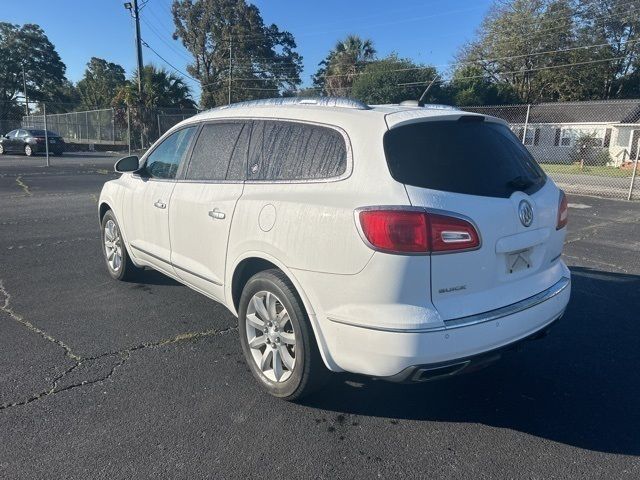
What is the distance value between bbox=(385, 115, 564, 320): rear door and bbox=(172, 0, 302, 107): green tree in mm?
53878

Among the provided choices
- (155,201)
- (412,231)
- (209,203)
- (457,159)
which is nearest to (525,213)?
(457,159)

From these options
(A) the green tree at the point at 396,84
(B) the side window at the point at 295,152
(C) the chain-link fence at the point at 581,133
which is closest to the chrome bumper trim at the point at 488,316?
(B) the side window at the point at 295,152

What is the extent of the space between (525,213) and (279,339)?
1.63 metres

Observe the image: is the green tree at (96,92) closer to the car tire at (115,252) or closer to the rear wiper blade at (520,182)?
the car tire at (115,252)

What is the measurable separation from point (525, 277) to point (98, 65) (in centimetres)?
9663

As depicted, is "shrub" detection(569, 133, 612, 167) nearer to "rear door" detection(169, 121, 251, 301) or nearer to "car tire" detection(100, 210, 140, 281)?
"car tire" detection(100, 210, 140, 281)

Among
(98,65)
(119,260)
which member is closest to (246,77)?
(98,65)

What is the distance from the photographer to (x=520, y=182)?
9.95ft

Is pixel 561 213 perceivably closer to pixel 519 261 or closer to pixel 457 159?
pixel 519 261

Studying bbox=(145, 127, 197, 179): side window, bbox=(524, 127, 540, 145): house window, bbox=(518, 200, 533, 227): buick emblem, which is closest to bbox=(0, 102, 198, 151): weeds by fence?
bbox=(524, 127, 540, 145): house window

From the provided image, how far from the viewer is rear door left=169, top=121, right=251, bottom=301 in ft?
11.5

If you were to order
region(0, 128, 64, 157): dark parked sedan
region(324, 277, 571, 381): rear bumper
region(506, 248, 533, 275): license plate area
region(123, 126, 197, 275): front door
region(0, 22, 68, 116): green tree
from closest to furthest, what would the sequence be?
1. region(324, 277, 571, 381): rear bumper
2. region(506, 248, 533, 275): license plate area
3. region(123, 126, 197, 275): front door
4. region(0, 128, 64, 157): dark parked sedan
5. region(0, 22, 68, 116): green tree

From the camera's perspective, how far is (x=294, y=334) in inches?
115

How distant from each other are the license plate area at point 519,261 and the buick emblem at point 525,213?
6.4 inches
